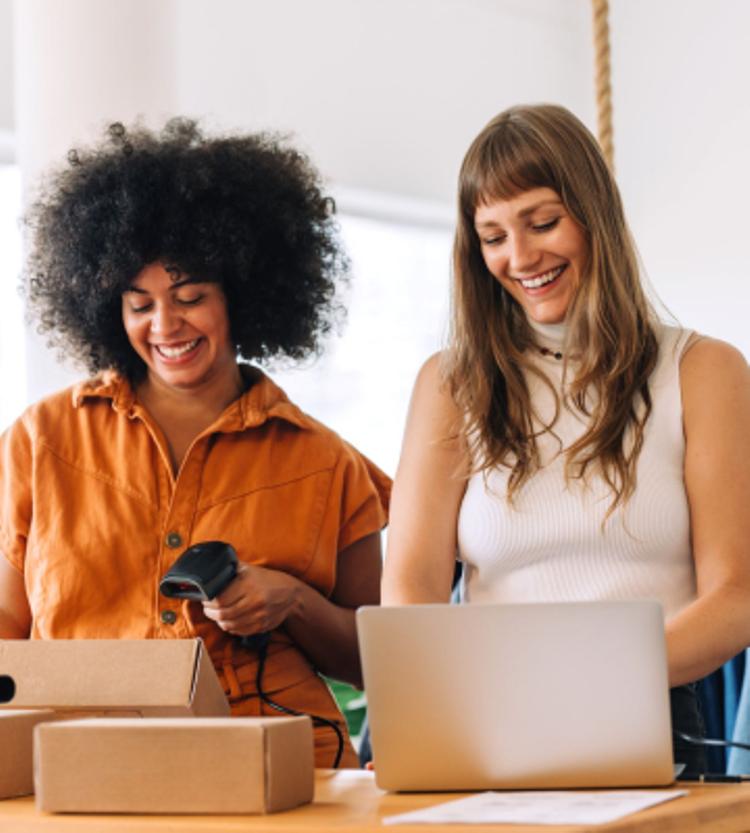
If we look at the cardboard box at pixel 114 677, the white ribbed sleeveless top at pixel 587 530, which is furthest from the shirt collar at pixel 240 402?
the cardboard box at pixel 114 677

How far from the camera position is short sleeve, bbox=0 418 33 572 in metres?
2.15

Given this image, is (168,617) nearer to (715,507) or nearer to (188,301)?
(188,301)

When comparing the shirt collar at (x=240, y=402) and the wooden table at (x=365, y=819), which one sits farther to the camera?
the shirt collar at (x=240, y=402)

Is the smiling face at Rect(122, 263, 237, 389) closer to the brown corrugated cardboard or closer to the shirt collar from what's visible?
the shirt collar

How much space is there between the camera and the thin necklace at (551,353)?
1.99m

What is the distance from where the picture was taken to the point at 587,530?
5.98 ft

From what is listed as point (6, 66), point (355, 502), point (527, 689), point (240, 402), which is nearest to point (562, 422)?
point (355, 502)

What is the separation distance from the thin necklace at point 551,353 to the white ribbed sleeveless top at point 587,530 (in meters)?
0.10

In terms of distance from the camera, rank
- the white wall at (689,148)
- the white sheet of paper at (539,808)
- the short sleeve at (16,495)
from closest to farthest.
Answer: the white sheet of paper at (539,808), the short sleeve at (16,495), the white wall at (689,148)

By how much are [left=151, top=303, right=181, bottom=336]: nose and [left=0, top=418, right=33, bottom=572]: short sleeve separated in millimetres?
248

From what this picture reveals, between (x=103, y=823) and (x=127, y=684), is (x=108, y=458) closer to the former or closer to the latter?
(x=127, y=684)

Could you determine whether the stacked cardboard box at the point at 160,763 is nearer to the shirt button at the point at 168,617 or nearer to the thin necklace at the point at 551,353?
the shirt button at the point at 168,617

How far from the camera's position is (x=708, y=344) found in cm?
189

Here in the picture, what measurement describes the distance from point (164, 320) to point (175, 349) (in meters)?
0.05
